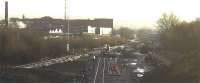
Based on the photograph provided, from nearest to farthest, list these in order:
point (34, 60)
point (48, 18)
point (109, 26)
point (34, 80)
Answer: point (34, 80)
point (34, 60)
point (48, 18)
point (109, 26)

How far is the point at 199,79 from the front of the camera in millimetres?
23516

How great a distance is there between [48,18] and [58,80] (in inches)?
3903

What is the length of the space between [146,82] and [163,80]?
5.22 ft

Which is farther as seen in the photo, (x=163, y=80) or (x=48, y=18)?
(x=48, y=18)

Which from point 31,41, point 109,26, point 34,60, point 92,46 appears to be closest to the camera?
point 34,60

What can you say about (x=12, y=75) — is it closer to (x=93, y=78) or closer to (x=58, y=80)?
(x=58, y=80)

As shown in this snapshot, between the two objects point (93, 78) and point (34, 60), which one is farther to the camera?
point (34, 60)

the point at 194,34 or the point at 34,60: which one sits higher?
the point at 194,34

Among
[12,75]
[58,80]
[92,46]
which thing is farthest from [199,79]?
[92,46]

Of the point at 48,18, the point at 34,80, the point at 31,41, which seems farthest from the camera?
the point at 48,18

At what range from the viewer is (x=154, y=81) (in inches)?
931

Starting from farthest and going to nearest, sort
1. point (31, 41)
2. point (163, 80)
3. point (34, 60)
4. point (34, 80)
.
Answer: point (31, 41) → point (34, 60) → point (163, 80) → point (34, 80)

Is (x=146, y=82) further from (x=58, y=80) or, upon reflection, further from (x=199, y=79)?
(x=58, y=80)

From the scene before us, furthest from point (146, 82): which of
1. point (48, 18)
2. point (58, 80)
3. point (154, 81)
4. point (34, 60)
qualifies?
point (48, 18)
